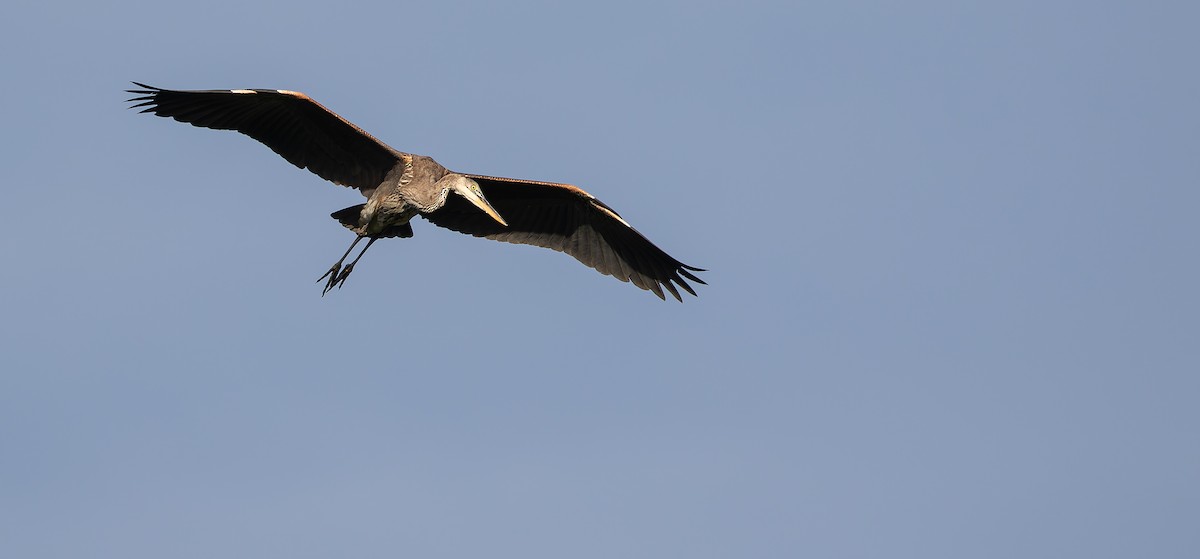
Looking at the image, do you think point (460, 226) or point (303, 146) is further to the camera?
point (460, 226)

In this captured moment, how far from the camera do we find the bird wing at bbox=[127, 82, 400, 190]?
56.7 feet

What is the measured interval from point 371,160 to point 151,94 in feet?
8.03

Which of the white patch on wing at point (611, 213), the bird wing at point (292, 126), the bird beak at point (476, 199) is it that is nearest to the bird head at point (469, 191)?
the bird beak at point (476, 199)

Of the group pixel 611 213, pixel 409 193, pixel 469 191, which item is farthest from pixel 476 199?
pixel 611 213

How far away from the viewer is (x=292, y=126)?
17812 mm

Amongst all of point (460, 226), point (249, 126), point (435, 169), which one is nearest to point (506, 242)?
point (460, 226)

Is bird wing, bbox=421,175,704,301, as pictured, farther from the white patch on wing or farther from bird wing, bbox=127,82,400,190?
bird wing, bbox=127,82,400,190

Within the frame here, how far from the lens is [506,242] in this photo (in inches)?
763

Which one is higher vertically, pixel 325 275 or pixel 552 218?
pixel 552 218

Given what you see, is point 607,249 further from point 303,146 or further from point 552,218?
point 303,146

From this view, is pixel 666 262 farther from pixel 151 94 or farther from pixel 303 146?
pixel 151 94

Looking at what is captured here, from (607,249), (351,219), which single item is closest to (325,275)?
(351,219)

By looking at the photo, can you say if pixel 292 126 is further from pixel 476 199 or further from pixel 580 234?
pixel 580 234

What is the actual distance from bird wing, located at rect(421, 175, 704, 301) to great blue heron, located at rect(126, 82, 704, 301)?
1 cm
